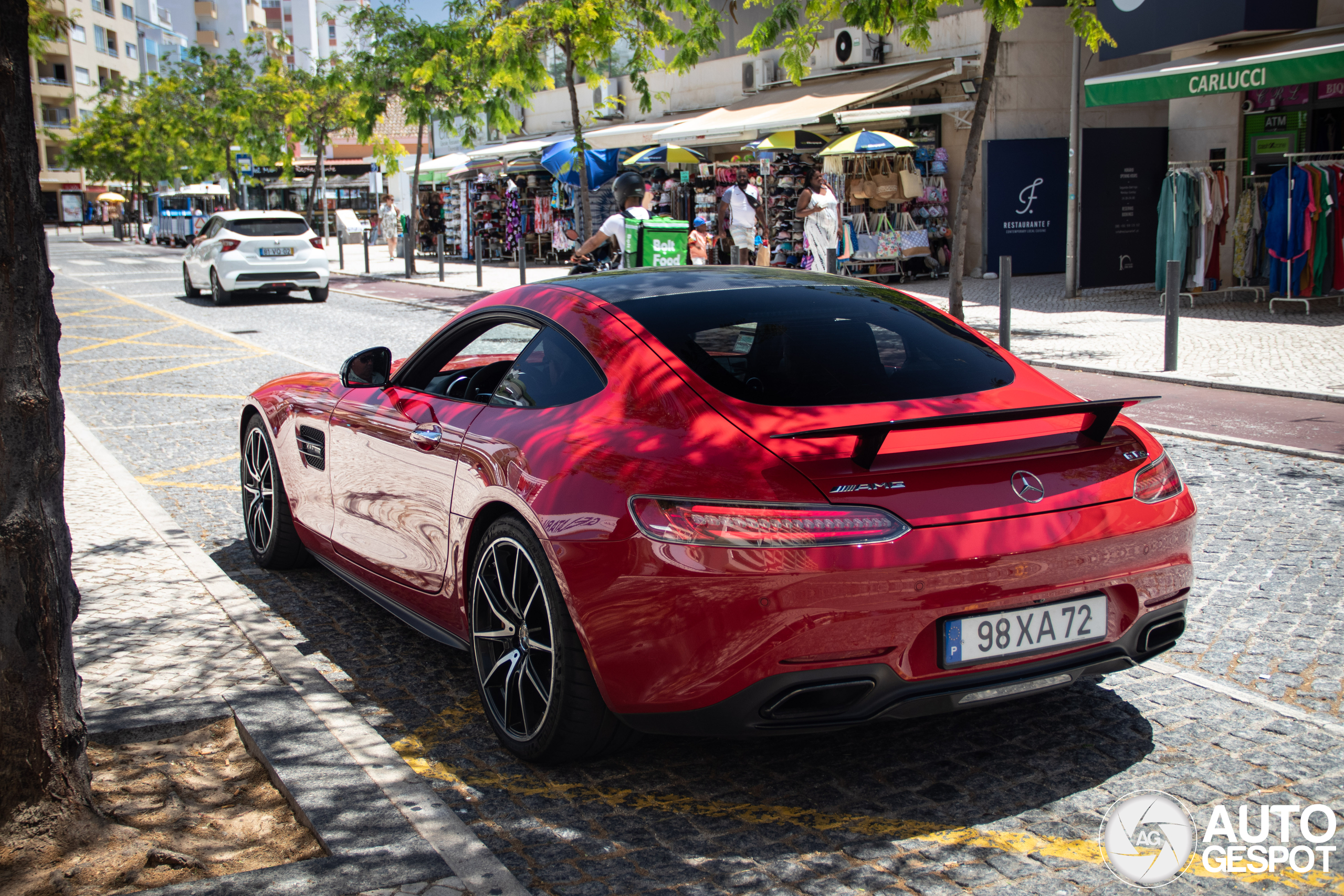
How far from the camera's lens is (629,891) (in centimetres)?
292

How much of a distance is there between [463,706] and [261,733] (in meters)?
0.72

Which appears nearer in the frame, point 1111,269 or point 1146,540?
point 1146,540

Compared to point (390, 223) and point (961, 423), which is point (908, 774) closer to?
point (961, 423)

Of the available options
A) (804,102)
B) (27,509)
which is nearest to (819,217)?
(804,102)

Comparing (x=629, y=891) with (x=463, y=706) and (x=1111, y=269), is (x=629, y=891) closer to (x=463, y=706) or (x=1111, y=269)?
(x=463, y=706)

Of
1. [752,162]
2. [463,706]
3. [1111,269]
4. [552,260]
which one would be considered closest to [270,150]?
[552,260]

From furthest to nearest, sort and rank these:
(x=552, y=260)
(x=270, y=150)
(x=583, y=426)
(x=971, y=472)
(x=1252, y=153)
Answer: (x=270, y=150)
(x=552, y=260)
(x=1252, y=153)
(x=583, y=426)
(x=971, y=472)

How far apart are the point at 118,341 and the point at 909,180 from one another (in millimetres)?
12697

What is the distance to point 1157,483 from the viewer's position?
3531 millimetres

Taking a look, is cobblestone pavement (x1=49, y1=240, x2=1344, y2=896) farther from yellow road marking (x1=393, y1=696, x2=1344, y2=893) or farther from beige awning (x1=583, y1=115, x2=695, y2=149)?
beige awning (x1=583, y1=115, x2=695, y2=149)

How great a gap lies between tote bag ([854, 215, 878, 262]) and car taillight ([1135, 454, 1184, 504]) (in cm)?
1786

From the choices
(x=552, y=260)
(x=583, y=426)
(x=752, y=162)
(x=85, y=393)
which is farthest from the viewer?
(x=552, y=260)

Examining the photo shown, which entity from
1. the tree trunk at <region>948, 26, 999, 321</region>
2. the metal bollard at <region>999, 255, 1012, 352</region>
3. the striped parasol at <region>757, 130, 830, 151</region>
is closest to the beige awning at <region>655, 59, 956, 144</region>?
the striped parasol at <region>757, 130, 830, 151</region>

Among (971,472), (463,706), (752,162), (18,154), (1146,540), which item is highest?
(752,162)
